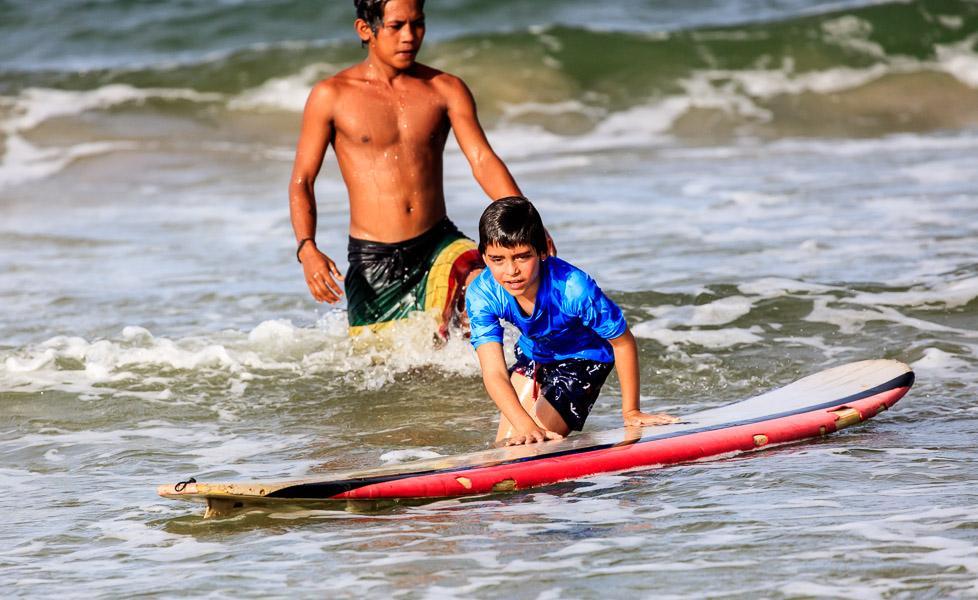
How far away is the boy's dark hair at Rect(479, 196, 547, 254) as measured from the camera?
11.9 feet

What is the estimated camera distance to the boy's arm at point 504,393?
12.5ft

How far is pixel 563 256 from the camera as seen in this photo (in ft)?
26.3

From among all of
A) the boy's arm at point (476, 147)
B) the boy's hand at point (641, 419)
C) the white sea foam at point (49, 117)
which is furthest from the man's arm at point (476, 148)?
the white sea foam at point (49, 117)

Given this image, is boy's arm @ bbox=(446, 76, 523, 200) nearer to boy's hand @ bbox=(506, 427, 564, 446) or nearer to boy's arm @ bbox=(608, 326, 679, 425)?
boy's arm @ bbox=(608, 326, 679, 425)

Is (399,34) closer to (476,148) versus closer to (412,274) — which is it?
(476,148)

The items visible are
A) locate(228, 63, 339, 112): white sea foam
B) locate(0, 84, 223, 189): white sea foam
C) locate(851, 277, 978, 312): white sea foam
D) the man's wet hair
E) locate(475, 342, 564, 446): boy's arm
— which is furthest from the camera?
locate(228, 63, 339, 112): white sea foam

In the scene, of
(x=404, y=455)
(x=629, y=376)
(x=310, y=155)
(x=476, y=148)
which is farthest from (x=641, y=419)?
(x=310, y=155)

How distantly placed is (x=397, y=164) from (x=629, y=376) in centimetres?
172

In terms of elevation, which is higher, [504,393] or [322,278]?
[322,278]

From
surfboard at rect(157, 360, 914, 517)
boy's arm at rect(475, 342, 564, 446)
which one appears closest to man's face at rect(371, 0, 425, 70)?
boy's arm at rect(475, 342, 564, 446)

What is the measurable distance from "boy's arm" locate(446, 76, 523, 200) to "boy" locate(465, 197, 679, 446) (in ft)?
3.25

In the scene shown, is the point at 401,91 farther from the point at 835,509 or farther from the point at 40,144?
the point at 40,144

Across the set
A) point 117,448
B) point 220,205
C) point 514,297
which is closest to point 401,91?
point 514,297

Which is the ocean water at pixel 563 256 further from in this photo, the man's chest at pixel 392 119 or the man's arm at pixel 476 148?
the man's chest at pixel 392 119
